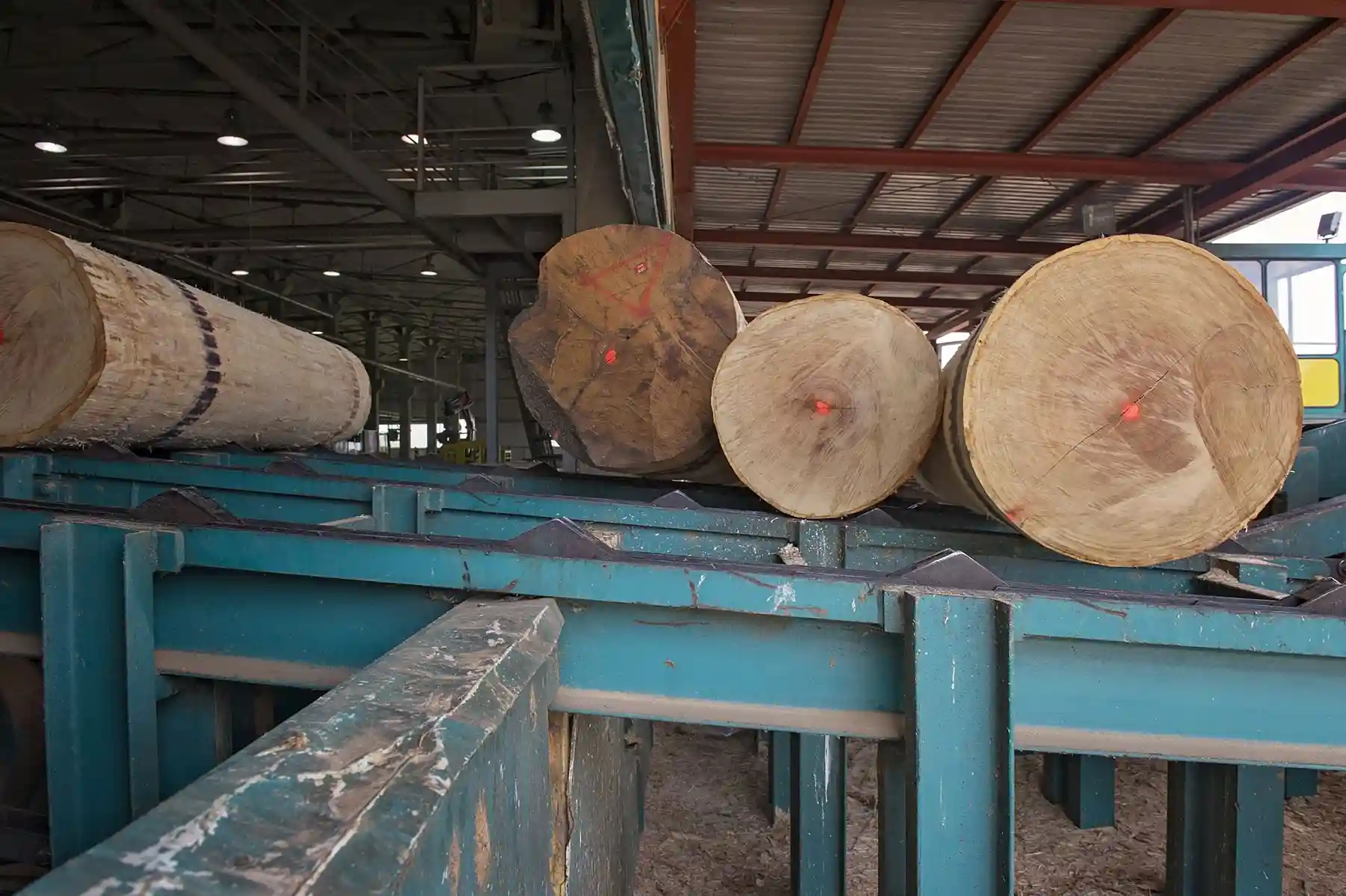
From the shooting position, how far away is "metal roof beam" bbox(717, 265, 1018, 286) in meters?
12.5

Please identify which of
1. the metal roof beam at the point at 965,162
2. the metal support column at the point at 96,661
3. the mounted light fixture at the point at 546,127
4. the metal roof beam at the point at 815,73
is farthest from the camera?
the metal roof beam at the point at 965,162

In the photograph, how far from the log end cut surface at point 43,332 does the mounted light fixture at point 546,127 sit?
13.9ft

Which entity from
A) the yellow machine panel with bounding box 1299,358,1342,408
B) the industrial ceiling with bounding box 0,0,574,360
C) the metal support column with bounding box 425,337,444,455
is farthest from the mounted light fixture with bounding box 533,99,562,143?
the metal support column with bounding box 425,337,444,455

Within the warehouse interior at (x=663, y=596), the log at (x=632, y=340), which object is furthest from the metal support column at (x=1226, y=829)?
the log at (x=632, y=340)

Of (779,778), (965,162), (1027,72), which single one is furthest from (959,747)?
(965,162)

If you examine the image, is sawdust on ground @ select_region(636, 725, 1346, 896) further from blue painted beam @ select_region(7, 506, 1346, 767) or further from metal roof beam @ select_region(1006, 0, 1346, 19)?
metal roof beam @ select_region(1006, 0, 1346, 19)

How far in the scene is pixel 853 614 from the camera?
1532mm

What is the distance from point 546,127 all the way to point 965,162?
4.30 m

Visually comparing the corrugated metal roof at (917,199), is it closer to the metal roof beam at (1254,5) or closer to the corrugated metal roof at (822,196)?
the corrugated metal roof at (822,196)

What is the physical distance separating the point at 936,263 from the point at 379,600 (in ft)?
39.8

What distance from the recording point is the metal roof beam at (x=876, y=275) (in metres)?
12.5

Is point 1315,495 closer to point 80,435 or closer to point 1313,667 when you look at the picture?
point 1313,667

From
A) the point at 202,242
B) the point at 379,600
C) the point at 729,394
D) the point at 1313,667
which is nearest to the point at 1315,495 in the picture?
the point at 1313,667

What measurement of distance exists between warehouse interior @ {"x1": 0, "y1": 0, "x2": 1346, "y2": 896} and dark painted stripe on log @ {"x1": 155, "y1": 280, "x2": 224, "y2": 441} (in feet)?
0.60
